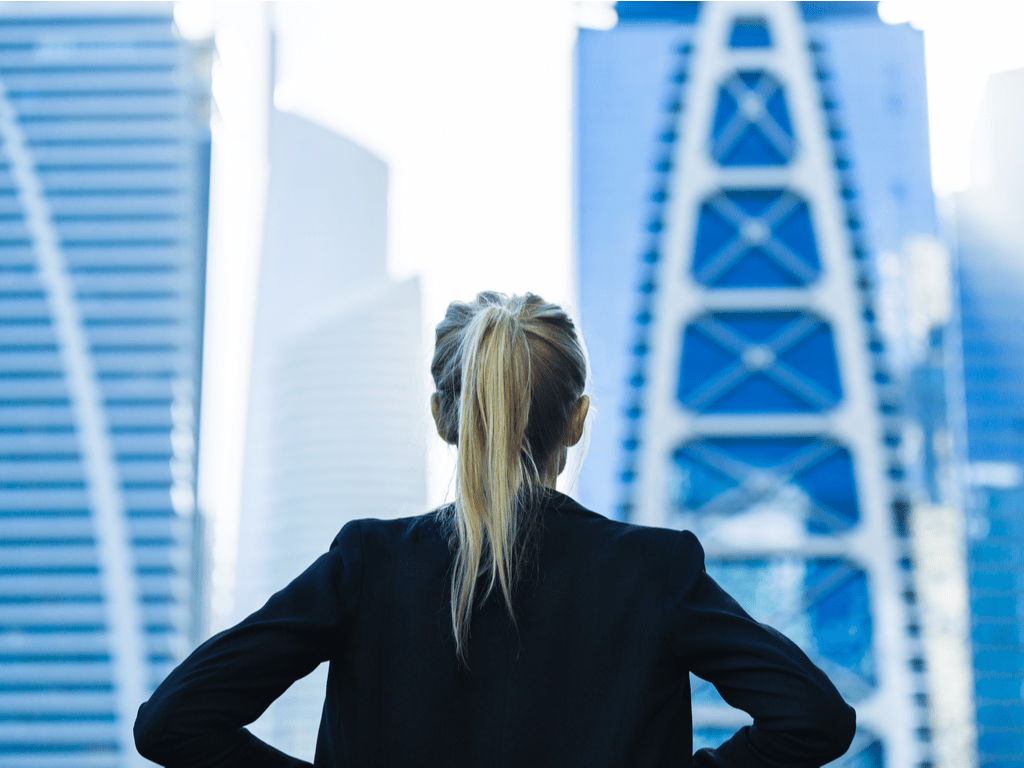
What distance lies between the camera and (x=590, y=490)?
1391 inches

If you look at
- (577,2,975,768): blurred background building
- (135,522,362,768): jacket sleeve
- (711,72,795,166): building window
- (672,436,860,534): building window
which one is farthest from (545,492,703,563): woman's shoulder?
(711,72,795,166): building window

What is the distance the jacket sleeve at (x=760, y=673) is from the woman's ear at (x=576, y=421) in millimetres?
187

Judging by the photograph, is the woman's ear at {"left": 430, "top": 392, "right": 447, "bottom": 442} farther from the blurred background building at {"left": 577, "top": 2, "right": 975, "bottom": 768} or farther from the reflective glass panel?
the reflective glass panel

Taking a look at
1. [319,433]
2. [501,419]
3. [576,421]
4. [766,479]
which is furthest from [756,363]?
[319,433]

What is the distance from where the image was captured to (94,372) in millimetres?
46312

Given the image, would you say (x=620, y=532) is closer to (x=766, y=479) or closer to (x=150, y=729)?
(x=150, y=729)

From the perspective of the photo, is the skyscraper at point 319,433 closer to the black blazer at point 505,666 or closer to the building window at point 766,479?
the building window at point 766,479

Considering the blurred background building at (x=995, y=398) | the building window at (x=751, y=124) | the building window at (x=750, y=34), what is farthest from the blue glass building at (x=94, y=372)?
the blurred background building at (x=995, y=398)

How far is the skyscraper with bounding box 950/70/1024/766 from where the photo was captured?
125 ft

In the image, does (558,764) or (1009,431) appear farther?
(1009,431)

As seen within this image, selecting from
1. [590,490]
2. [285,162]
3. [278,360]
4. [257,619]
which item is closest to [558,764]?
[257,619]

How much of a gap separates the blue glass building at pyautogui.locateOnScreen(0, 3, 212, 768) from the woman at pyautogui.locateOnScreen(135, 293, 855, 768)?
4740cm

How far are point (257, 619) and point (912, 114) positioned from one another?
42.1m

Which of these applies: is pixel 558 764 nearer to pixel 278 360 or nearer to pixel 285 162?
pixel 278 360
